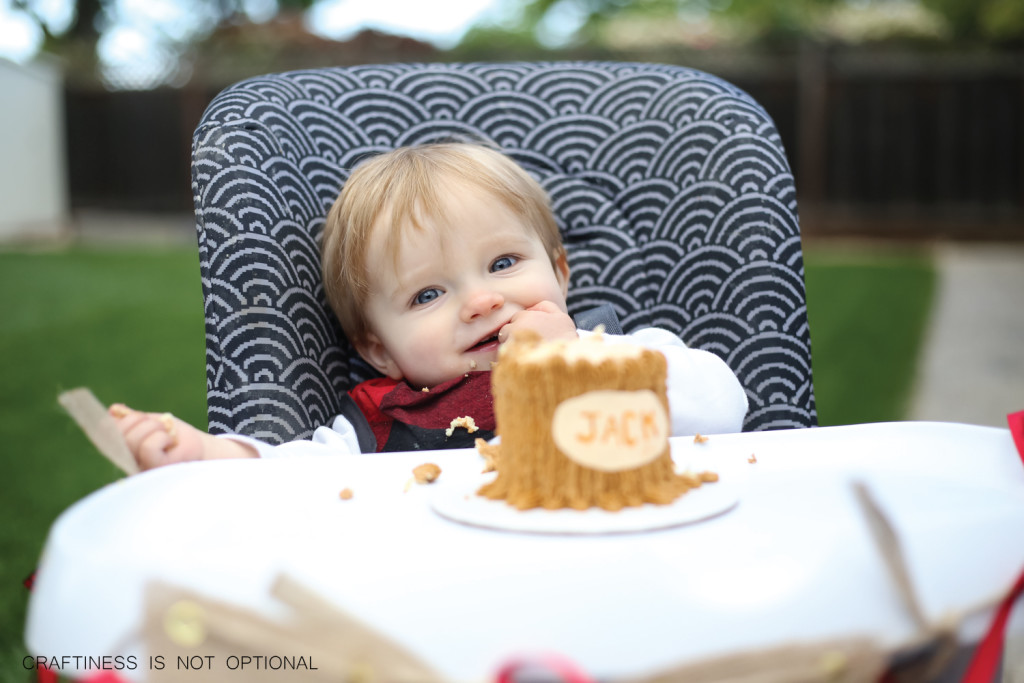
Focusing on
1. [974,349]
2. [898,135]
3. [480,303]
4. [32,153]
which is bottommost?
[974,349]

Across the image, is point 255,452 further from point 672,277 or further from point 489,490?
point 672,277

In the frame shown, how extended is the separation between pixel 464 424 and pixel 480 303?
0.53 ft

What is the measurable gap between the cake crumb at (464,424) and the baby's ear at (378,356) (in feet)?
0.66

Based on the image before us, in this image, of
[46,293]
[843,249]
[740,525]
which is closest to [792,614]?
[740,525]

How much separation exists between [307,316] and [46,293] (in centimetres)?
558

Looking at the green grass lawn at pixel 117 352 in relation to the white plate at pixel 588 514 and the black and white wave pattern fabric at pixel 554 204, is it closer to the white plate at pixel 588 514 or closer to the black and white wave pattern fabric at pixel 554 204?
the black and white wave pattern fabric at pixel 554 204

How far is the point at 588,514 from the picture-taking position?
838 millimetres

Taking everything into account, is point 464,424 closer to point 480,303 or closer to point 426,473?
point 480,303

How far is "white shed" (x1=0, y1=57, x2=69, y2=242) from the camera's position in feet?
29.7

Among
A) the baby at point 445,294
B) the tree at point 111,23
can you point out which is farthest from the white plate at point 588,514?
the tree at point 111,23

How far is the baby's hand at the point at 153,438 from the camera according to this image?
102 centimetres

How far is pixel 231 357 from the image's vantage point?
1422 millimetres

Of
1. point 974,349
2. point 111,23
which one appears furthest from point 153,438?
point 111,23

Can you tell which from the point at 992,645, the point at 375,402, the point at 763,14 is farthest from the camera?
the point at 763,14
